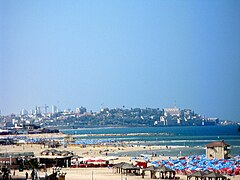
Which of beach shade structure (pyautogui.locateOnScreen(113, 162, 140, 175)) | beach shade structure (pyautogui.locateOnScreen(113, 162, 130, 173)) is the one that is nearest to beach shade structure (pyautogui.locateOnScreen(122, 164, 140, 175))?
Result: beach shade structure (pyautogui.locateOnScreen(113, 162, 140, 175))

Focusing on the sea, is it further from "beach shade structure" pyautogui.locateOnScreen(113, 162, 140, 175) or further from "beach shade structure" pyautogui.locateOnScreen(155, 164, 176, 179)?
"beach shade structure" pyautogui.locateOnScreen(155, 164, 176, 179)

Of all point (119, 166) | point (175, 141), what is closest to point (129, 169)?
point (119, 166)

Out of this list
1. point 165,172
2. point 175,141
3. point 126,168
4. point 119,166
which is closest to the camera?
point 165,172

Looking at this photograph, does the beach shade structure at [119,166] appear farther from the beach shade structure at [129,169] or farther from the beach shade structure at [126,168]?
the beach shade structure at [129,169]

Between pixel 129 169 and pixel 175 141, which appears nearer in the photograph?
pixel 129 169

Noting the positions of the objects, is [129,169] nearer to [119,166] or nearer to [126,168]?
[126,168]

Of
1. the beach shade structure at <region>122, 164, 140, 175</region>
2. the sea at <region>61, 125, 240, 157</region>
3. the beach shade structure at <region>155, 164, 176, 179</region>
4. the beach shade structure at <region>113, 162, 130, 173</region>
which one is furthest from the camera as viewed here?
the sea at <region>61, 125, 240, 157</region>

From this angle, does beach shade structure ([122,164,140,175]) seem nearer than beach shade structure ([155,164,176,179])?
No

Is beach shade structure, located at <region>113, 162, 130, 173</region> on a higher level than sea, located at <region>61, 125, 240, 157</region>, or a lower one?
higher

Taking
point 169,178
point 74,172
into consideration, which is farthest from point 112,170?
point 169,178

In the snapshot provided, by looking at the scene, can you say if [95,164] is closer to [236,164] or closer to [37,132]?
[236,164]

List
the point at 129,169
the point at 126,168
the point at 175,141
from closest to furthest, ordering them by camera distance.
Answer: the point at 126,168 < the point at 129,169 < the point at 175,141

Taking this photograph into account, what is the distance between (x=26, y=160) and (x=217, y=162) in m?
13.6

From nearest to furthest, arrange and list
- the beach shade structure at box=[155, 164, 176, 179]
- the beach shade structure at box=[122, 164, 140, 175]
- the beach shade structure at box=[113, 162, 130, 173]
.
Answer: the beach shade structure at box=[155, 164, 176, 179]
the beach shade structure at box=[122, 164, 140, 175]
the beach shade structure at box=[113, 162, 130, 173]
